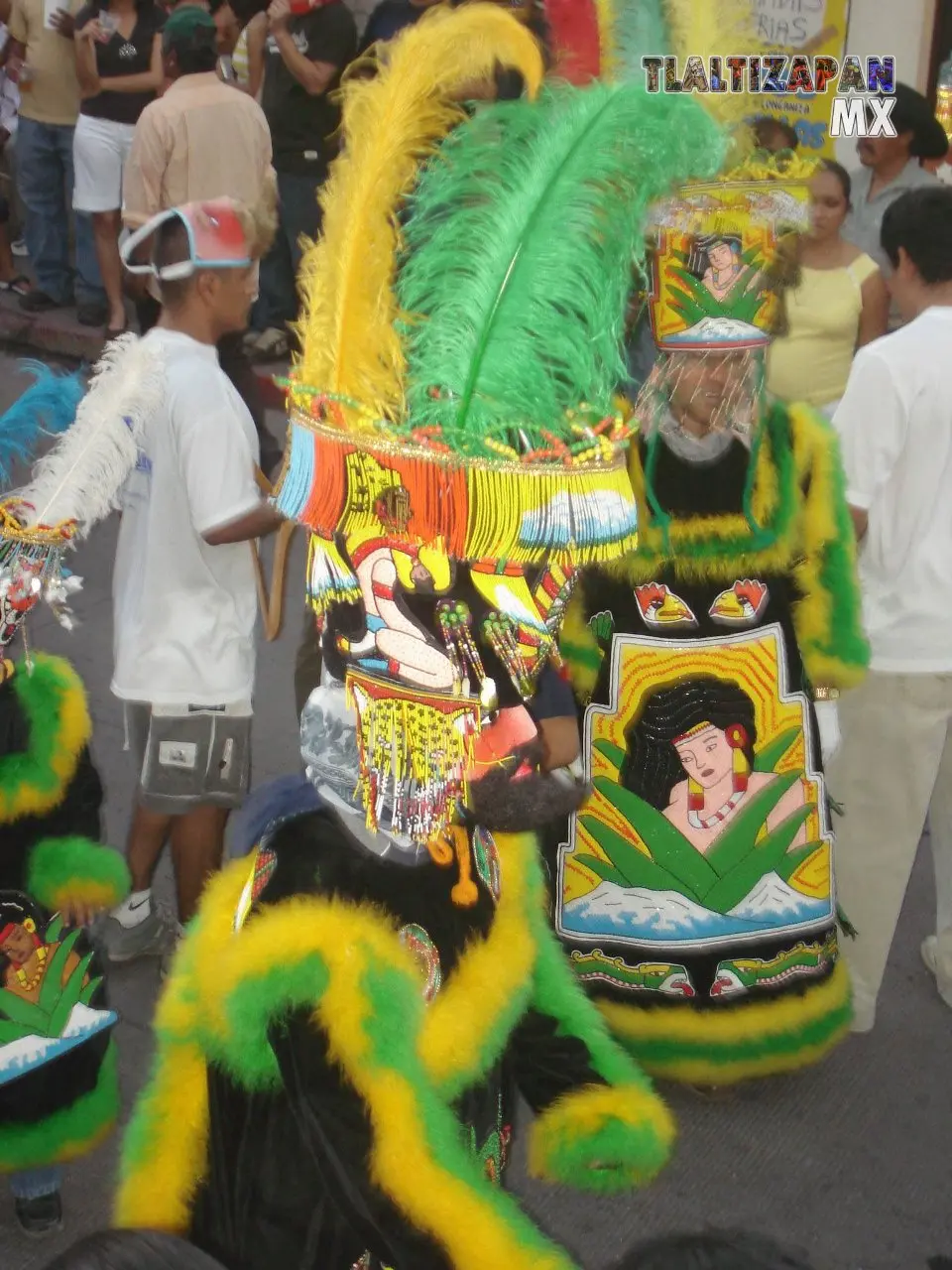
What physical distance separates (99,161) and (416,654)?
6668mm

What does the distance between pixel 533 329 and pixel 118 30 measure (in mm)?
6629

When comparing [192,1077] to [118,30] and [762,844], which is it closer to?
[762,844]

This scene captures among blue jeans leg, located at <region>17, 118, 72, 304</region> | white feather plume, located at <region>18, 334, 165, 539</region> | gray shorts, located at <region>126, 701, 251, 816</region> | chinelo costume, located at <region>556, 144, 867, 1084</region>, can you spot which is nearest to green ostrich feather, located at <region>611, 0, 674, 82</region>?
chinelo costume, located at <region>556, 144, 867, 1084</region>

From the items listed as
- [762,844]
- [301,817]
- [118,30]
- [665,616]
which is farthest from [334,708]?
[118,30]

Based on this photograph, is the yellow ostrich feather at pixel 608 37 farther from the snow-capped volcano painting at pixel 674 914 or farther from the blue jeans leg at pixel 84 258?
the blue jeans leg at pixel 84 258

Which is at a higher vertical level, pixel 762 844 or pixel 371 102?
pixel 371 102

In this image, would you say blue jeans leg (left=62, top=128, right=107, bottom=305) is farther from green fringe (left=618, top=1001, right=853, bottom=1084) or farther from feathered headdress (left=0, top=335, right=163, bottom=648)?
green fringe (left=618, top=1001, right=853, bottom=1084)

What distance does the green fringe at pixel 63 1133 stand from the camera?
263 cm

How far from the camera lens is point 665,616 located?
118 inches

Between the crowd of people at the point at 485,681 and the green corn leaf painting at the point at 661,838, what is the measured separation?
0.01 metres

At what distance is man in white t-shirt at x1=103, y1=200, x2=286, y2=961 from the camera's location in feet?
10.0

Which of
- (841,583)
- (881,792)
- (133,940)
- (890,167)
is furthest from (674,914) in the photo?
(890,167)

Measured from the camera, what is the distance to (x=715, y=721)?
2.99 metres

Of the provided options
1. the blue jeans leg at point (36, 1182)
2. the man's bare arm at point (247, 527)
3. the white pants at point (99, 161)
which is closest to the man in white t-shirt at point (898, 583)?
the man's bare arm at point (247, 527)
